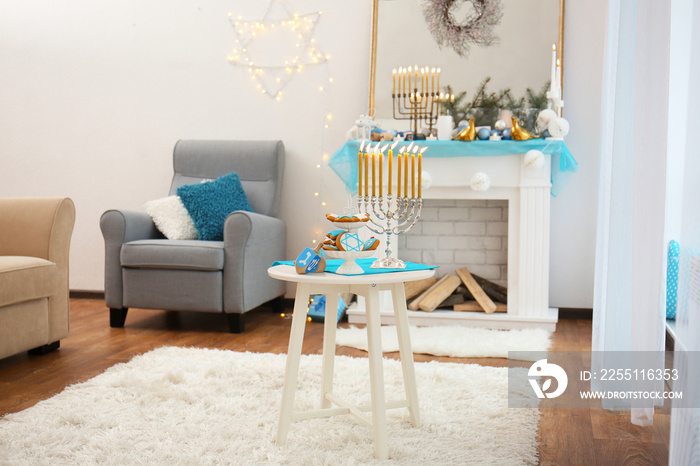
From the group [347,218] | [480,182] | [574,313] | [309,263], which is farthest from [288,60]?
[309,263]

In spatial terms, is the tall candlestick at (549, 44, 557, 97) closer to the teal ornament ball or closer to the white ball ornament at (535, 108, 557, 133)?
the white ball ornament at (535, 108, 557, 133)

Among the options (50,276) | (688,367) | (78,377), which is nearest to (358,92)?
(50,276)

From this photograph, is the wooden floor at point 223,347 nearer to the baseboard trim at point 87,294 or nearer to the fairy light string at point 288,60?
the baseboard trim at point 87,294

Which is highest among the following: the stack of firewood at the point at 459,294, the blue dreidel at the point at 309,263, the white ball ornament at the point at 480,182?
the white ball ornament at the point at 480,182

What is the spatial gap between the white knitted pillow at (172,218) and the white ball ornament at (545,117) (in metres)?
2.00

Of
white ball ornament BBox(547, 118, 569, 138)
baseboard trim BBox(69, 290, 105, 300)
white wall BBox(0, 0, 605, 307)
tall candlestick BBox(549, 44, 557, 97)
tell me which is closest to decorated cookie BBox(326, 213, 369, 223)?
white ball ornament BBox(547, 118, 569, 138)

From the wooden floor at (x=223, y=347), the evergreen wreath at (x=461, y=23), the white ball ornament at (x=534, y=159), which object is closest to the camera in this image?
the wooden floor at (x=223, y=347)

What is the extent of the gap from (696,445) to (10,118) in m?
4.60

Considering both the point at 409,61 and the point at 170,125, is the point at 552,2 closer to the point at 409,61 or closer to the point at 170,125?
the point at 409,61

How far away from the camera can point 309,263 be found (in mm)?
1573

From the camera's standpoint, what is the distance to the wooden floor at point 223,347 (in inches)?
65.4

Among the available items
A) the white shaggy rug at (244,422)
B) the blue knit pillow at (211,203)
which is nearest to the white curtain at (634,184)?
the white shaggy rug at (244,422)

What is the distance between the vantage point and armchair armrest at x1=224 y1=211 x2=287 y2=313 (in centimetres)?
313

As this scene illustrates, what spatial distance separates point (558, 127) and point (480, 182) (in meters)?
0.49
